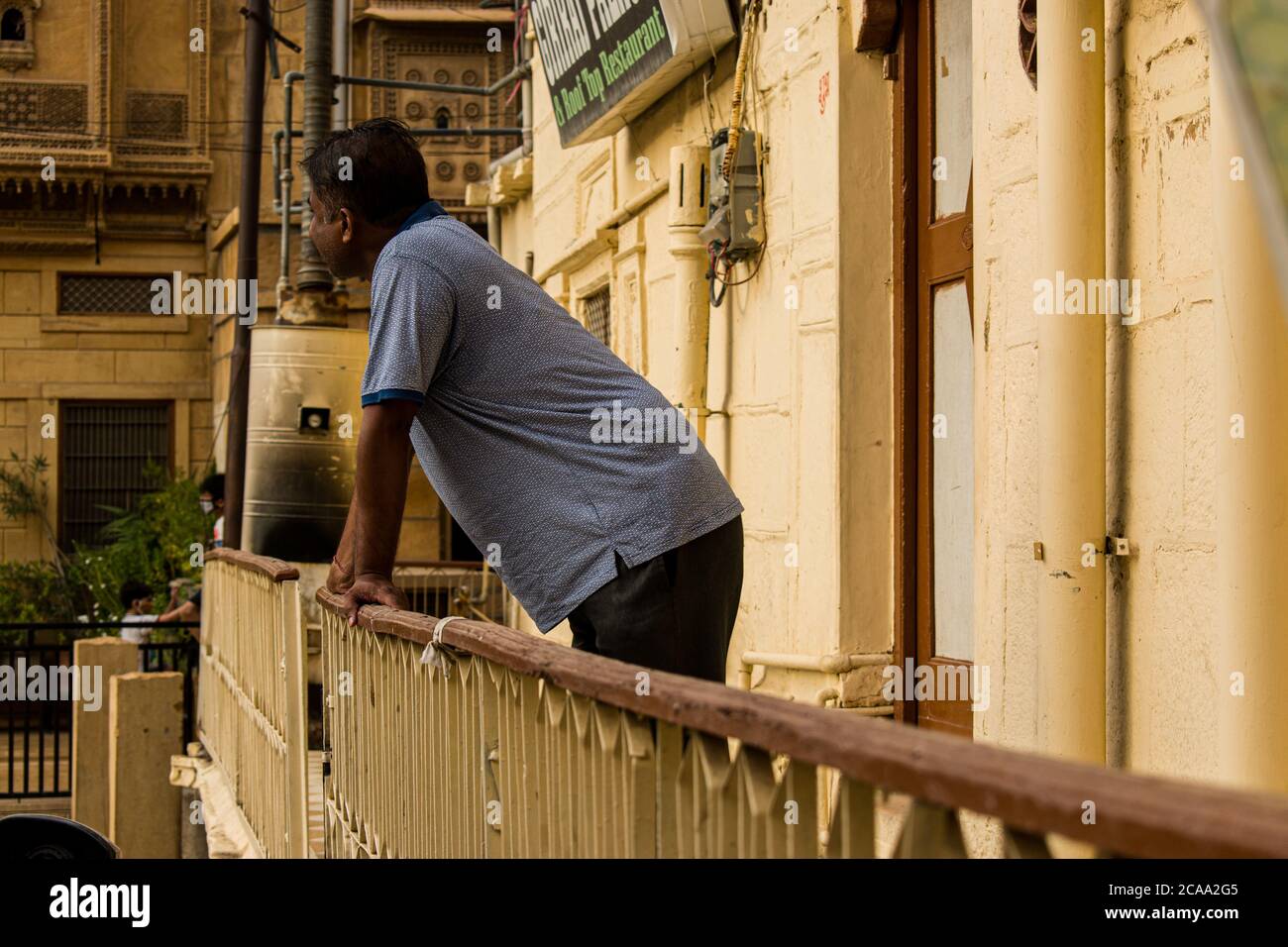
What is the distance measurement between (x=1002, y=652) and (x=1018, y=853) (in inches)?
120

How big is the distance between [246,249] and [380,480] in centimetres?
1114

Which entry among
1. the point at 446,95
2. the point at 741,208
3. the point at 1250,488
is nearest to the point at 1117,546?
the point at 1250,488

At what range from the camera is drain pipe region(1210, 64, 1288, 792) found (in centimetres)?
317

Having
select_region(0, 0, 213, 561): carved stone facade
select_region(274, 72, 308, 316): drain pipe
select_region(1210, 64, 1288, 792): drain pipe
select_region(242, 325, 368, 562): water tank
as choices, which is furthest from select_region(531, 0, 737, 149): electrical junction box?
select_region(0, 0, 213, 561): carved stone facade

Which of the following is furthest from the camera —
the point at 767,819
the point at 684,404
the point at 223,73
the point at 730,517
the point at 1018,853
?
the point at 223,73

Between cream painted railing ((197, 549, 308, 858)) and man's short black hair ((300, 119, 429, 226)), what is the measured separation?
2249 millimetres

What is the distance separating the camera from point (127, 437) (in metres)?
21.0

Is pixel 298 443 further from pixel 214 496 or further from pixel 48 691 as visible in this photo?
pixel 214 496

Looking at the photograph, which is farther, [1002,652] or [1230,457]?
[1002,652]

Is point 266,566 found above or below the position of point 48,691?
above

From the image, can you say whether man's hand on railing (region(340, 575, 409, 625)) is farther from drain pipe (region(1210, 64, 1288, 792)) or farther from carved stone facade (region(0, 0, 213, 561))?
carved stone facade (region(0, 0, 213, 561))

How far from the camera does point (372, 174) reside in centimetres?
337

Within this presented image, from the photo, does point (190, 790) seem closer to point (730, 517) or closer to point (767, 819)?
point (730, 517)

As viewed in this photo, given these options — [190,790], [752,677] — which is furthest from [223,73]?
[752,677]
